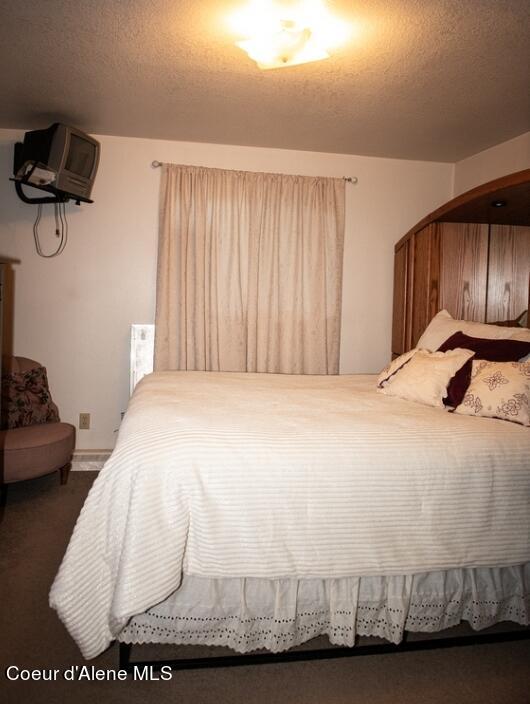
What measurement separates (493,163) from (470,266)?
2.62 ft

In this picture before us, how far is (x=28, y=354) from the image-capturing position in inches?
143

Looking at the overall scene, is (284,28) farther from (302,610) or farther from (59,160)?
(302,610)

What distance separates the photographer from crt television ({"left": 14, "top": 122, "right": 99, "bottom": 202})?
313 centimetres

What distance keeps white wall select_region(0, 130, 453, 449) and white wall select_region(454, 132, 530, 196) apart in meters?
0.66

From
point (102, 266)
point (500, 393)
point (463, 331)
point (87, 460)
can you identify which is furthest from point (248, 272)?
point (500, 393)

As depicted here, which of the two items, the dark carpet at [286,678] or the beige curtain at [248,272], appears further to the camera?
the beige curtain at [248,272]

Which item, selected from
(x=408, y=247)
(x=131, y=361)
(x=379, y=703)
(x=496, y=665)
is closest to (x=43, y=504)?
(x=131, y=361)

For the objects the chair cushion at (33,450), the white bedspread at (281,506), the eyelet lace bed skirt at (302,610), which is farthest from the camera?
the chair cushion at (33,450)

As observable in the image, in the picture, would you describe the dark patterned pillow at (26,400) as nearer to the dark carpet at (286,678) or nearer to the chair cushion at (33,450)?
the chair cushion at (33,450)

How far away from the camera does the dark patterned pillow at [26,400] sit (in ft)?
9.96

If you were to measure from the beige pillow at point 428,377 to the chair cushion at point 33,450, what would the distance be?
1.93 m

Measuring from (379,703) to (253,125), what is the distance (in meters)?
3.19

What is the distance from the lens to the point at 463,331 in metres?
2.66


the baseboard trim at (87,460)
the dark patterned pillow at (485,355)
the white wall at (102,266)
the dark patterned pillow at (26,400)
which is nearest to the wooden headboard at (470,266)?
the white wall at (102,266)
